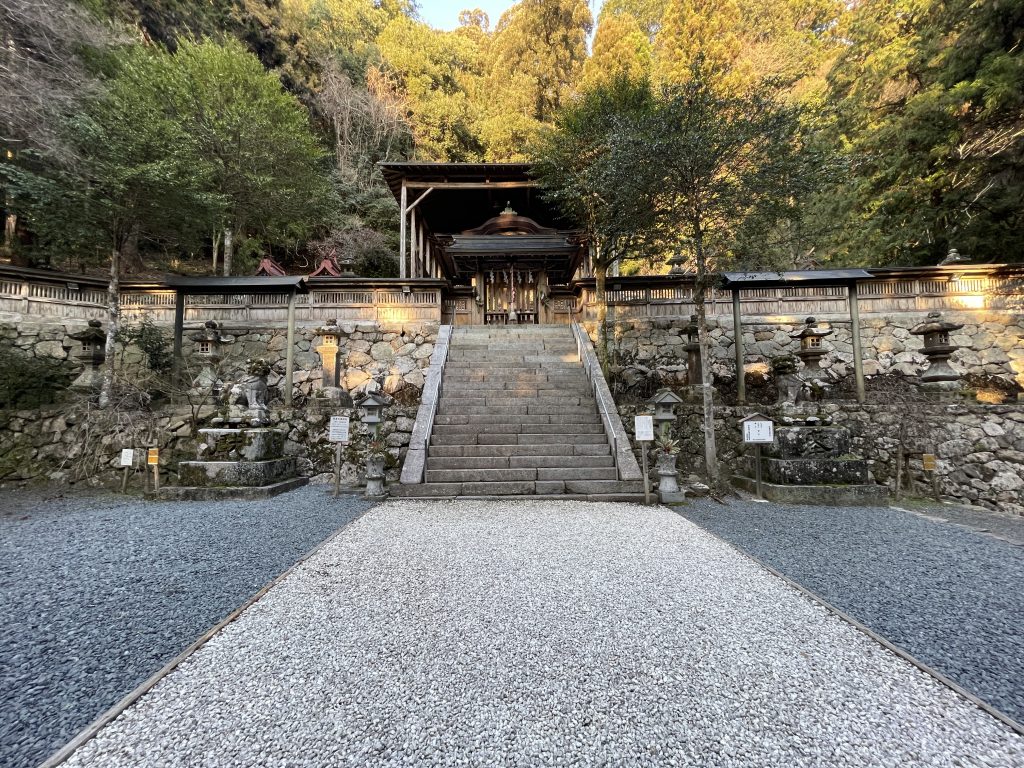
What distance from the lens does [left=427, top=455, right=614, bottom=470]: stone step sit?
20.8ft

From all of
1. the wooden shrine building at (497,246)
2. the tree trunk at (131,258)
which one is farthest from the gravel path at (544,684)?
the tree trunk at (131,258)

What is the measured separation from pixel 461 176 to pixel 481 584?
1376cm

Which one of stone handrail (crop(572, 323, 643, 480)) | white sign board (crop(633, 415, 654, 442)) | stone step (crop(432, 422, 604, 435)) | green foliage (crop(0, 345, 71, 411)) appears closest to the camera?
white sign board (crop(633, 415, 654, 442))

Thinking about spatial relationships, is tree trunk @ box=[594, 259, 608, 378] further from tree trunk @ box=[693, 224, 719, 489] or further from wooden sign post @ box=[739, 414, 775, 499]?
wooden sign post @ box=[739, 414, 775, 499]

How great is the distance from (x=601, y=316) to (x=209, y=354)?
945 cm

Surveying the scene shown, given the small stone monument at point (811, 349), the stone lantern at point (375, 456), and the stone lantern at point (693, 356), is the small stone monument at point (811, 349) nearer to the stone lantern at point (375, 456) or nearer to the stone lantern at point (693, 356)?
the stone lantern at point (693, 356)

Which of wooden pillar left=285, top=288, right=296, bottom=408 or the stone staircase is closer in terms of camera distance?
the stone staircase

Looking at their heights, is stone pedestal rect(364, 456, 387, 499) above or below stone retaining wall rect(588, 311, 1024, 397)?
below

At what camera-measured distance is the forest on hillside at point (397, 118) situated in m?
8.54

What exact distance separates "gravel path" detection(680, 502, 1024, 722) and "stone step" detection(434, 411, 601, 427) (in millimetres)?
2374

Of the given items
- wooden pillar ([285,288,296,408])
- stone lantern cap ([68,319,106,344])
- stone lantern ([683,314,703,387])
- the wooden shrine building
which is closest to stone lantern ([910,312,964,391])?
stone lantern ([683,314,703,387])

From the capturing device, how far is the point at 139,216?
8.82 m

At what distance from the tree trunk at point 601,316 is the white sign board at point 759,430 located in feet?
12.9

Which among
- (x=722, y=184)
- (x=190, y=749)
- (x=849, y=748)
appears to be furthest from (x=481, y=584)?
(x=722, y=184)
